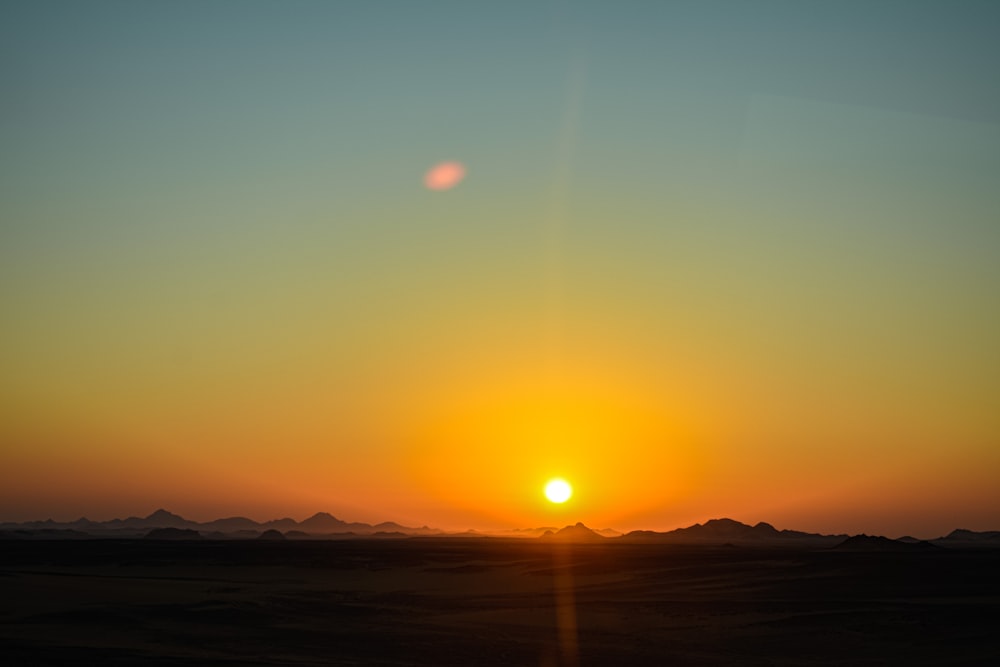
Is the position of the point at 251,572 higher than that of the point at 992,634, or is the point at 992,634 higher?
the point at 251,572

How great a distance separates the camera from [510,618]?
3494cm

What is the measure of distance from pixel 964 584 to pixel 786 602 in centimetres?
1482

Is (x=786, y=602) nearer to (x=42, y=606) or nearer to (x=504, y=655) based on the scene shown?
(x=504, y=655)

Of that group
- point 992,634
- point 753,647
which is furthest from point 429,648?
point 992,634

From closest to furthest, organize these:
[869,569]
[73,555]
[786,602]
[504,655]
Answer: [504,655], [786,602], [869,569], [73,555]

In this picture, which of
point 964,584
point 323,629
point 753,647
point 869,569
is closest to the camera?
point 753,647

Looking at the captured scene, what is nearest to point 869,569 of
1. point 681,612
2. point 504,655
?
point 681,612

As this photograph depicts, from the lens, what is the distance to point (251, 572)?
61781 millimetres

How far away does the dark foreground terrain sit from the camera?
2561 cm

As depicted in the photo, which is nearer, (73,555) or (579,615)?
(579,615)

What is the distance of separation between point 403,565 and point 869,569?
115 ft

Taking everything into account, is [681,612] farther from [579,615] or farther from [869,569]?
[869,569]

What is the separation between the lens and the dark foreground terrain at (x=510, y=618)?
2561 centimetres

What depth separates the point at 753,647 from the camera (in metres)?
27.4
